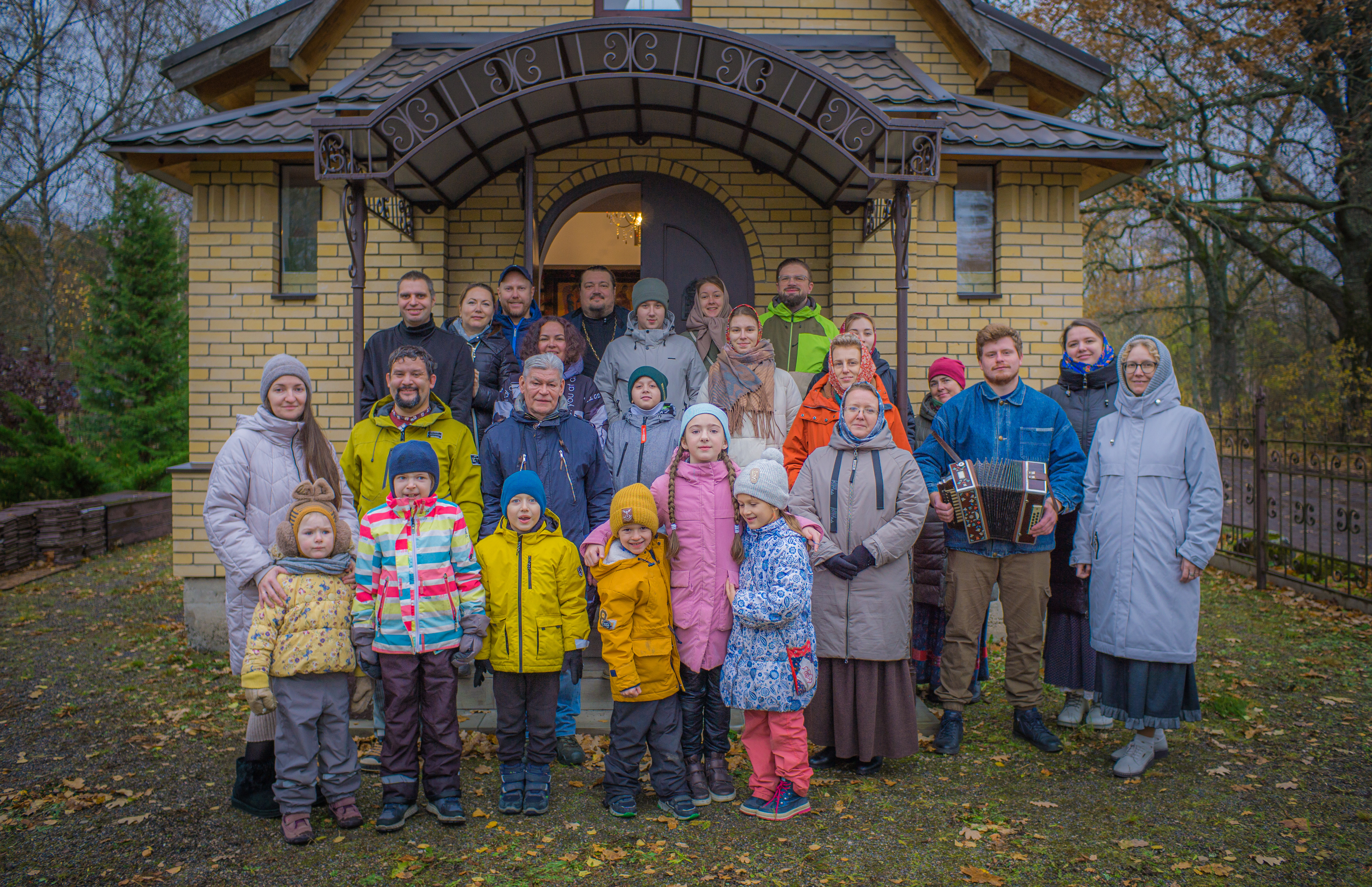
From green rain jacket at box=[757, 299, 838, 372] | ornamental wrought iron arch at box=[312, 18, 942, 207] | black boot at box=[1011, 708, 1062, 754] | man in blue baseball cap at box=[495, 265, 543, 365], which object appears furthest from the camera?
green rain jacket at box=[757, 299, 838, 372]

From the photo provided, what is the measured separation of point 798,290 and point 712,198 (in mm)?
2075

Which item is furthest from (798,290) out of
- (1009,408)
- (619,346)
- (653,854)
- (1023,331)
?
(653,854)

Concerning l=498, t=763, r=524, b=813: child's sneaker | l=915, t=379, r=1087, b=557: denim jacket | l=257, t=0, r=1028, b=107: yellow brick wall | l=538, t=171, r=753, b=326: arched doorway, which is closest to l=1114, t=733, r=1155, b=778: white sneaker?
l=915, t=379, r=1087, b=557: denim jacket

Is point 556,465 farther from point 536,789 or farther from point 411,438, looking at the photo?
point 536,789

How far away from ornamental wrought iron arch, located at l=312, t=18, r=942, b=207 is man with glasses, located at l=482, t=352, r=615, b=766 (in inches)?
76.1

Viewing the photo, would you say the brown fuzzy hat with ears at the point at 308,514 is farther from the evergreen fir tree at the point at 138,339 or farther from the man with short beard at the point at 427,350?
the evergreen fir tree at the point at 138,339

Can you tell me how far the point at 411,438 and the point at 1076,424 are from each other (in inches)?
144

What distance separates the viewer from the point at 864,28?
7.61 m

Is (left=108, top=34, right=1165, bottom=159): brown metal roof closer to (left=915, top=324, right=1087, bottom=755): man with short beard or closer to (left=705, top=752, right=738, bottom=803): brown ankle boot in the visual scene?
(left=915, top=324, right=1087, bottom=755): man with short beard

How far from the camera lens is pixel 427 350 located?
477cm

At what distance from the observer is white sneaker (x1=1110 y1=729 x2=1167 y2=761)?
167 inches

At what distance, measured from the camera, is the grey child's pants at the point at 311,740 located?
3.48 meters

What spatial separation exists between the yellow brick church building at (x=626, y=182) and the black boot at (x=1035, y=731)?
2776 millimetres

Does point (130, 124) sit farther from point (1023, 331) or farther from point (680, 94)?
point (1023, 331)
